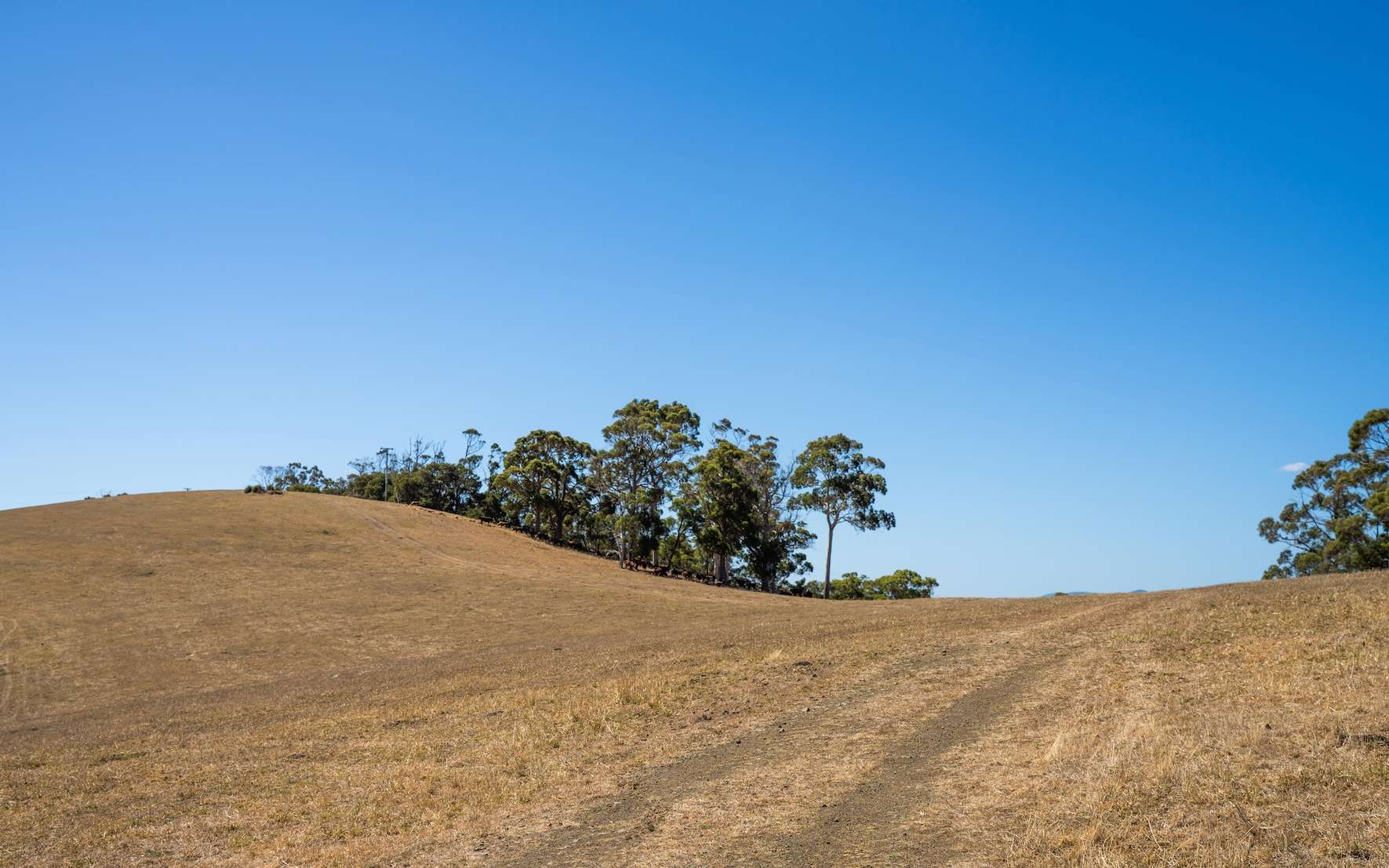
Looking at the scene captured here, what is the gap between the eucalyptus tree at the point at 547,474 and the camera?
8744 centimetres

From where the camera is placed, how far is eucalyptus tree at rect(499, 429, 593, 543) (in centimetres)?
8744

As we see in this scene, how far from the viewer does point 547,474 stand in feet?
286

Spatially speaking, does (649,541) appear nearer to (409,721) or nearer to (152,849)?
(409,721)

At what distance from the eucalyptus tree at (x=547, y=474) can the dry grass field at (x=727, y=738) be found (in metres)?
46.3

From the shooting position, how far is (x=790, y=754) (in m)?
15.1

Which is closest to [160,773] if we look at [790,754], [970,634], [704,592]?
[790,754]

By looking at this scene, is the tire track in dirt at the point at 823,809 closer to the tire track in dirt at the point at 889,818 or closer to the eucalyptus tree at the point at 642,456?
the tire track in dirt at the point at 889,818

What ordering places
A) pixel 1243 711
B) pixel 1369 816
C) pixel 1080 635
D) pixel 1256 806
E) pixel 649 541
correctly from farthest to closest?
pixel 649 541
pixel 1080 635
pixel 1243 711
pixel 1256 806
pixel 1369 816

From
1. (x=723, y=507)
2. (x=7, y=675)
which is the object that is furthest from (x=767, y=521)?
(x=7, y=675)

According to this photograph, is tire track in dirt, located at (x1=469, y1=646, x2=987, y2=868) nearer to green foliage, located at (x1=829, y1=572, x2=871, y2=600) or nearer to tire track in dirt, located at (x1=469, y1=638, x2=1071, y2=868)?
tire track in dirt, located at (x1=469, y1=638, x2=1071, y2=868)

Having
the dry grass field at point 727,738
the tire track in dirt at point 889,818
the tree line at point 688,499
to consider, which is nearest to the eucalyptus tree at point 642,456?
the tree line at point 688,499

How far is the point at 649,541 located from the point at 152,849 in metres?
68.3

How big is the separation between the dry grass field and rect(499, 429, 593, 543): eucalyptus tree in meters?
46.3

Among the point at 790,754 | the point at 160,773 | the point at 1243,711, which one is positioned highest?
the point at 1243,711
